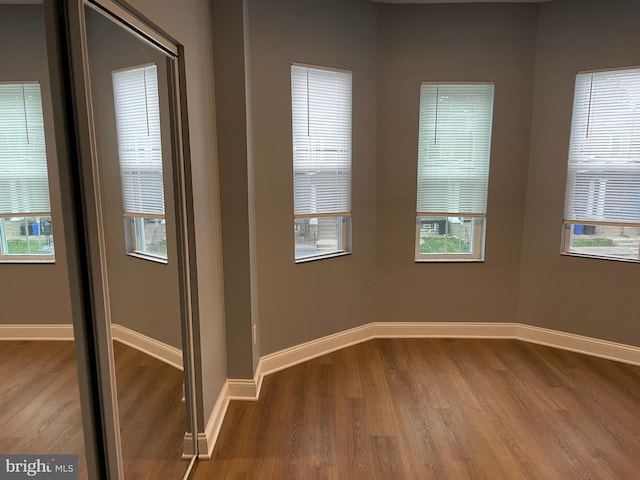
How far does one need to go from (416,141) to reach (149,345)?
2727mm

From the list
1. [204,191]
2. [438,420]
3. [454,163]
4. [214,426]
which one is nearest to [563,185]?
[454,163]

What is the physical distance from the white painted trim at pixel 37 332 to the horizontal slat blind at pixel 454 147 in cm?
306

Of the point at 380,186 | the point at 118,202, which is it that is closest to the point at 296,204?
the point at 380,186

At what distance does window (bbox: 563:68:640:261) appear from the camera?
10.8 ft

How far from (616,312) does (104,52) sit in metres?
3.86

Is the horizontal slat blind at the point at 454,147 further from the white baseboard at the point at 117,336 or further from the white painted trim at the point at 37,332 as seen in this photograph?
the white painted trim at the point at 37,332

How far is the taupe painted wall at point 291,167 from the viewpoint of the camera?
2.96 m

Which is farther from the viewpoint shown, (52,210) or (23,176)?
(52,210)

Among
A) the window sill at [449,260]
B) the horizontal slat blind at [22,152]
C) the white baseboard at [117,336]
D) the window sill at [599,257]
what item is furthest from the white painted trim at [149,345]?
the window sill at [599,257]

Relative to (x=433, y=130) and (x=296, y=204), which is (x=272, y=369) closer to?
(x=296, y=204)

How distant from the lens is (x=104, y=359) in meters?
1.27

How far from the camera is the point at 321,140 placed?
10.9 ft

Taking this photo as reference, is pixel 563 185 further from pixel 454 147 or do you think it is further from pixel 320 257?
pixel 320 257

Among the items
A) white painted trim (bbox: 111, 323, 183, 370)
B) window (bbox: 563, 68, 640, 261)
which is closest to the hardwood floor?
white painted trim (bbox: 111, 323, 183, 370)
